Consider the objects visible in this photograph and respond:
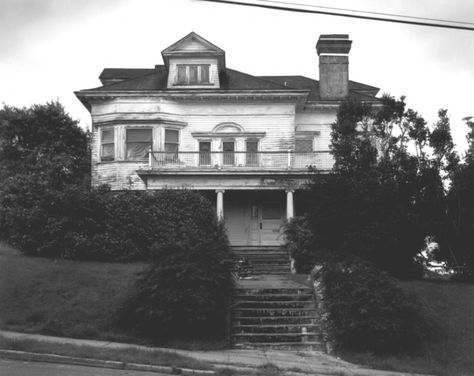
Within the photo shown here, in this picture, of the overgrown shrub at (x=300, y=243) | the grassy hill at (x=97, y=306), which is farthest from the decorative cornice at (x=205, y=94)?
the grassy hill at (x=97, y=306)

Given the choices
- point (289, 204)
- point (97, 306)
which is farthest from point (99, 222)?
point (289, 204)

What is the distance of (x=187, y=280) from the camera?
48.5ft

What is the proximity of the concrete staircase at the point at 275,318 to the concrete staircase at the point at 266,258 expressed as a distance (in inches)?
232

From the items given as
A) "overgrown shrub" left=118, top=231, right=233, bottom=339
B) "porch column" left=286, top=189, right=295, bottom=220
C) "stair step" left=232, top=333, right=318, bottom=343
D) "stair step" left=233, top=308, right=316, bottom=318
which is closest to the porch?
"porch column" left=286, top=189, right=295, bottom=220

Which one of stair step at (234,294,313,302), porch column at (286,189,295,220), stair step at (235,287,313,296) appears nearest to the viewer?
stair step at (234,294,313,302)

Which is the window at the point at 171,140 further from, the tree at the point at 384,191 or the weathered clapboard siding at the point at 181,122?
the tree at the point at 384,191

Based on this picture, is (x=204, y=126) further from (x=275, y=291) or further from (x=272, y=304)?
(x=272, y=304)

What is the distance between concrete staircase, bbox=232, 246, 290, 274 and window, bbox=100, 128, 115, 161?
7.36 metres

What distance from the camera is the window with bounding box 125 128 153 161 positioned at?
2967cm

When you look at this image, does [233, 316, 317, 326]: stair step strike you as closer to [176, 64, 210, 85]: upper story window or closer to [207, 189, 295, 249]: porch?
[207, 189, 295, 249]: porch

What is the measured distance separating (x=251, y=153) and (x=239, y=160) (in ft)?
3.35

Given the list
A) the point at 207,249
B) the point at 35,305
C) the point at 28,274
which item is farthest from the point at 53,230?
the point at 207,249

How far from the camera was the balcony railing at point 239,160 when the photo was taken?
2738 centimetres

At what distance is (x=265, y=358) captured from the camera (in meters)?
13.2
